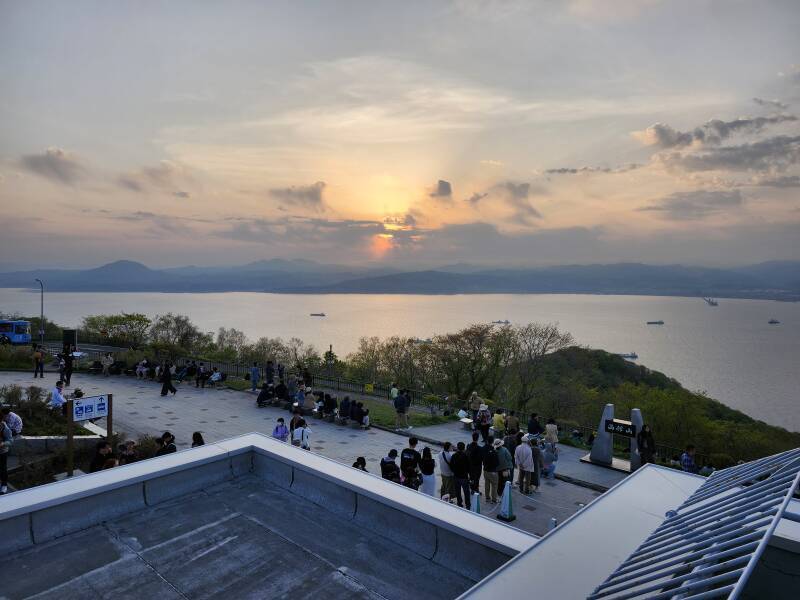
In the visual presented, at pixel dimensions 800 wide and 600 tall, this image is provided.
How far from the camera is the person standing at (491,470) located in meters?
10.5

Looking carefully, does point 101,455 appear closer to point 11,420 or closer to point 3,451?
point 3,451

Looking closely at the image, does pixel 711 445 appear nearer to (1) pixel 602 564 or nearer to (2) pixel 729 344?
(1) pixel 602 564

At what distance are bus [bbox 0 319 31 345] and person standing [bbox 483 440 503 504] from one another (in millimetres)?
39099

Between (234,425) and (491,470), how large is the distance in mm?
10207

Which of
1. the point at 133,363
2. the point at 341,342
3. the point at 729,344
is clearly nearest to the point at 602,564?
the point at 133,363

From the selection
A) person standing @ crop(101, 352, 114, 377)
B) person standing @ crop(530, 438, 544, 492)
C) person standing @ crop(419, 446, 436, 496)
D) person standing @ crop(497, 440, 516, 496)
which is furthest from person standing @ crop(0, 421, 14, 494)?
person standing @ crop(101, 352, 114, 377)

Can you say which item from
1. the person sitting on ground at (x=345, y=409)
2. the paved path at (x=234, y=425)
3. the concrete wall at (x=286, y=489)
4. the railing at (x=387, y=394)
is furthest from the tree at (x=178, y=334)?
the concrete wall at (x=286, y=489)

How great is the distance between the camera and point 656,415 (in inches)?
1168

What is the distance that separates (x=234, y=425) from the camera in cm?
1680

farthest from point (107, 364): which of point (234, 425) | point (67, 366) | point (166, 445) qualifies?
point (166, 445)

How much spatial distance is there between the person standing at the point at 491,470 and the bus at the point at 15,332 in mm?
39099

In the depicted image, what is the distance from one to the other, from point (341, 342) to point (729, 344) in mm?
96175

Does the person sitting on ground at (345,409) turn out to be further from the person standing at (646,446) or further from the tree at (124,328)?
the tree at (124,328)

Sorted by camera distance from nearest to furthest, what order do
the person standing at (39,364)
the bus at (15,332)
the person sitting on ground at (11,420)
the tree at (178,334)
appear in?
1. the person sitting on ground at (11,420)
2. the person standing at (39,364)
3. the bus at (15,332)
4. the tree at (178,334)
